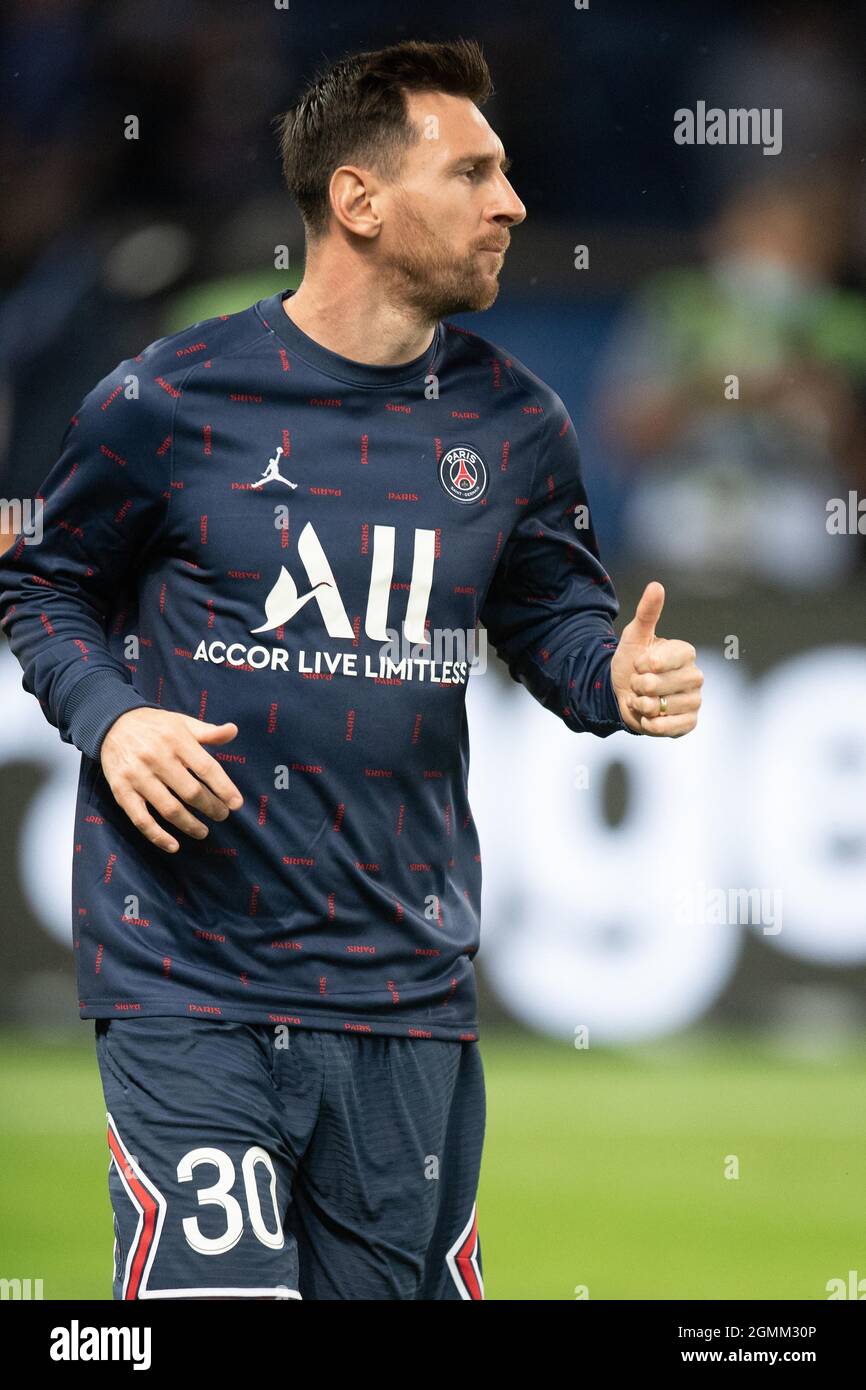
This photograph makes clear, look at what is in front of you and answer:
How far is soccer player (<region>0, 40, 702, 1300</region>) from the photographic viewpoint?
2707mm

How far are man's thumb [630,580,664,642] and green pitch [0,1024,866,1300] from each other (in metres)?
2.04

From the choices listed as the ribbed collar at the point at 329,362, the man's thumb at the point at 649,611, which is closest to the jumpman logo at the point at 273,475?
the ribbed collar at the point at 329,362

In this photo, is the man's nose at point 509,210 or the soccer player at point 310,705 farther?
the man's nose at point 509,210

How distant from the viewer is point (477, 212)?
294 centimetres

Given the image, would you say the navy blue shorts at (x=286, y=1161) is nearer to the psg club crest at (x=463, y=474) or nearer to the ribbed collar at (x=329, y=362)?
the psg club crest at (x=463, y=474)

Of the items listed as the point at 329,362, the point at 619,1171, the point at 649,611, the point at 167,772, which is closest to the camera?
the point at 167,772

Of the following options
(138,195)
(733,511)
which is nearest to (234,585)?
(733,511)

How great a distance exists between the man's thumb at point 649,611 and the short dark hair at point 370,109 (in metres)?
0.75

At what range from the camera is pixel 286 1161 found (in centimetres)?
273

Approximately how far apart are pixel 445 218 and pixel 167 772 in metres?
0.97

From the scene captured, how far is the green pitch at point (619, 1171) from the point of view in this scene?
456 centimetres

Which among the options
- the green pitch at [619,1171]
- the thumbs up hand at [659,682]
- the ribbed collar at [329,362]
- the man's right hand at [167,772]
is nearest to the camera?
the man's right hand at [167,772]

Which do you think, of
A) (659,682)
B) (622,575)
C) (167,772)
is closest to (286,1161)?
(167,772)

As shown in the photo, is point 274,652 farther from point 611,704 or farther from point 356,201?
point 356,201
